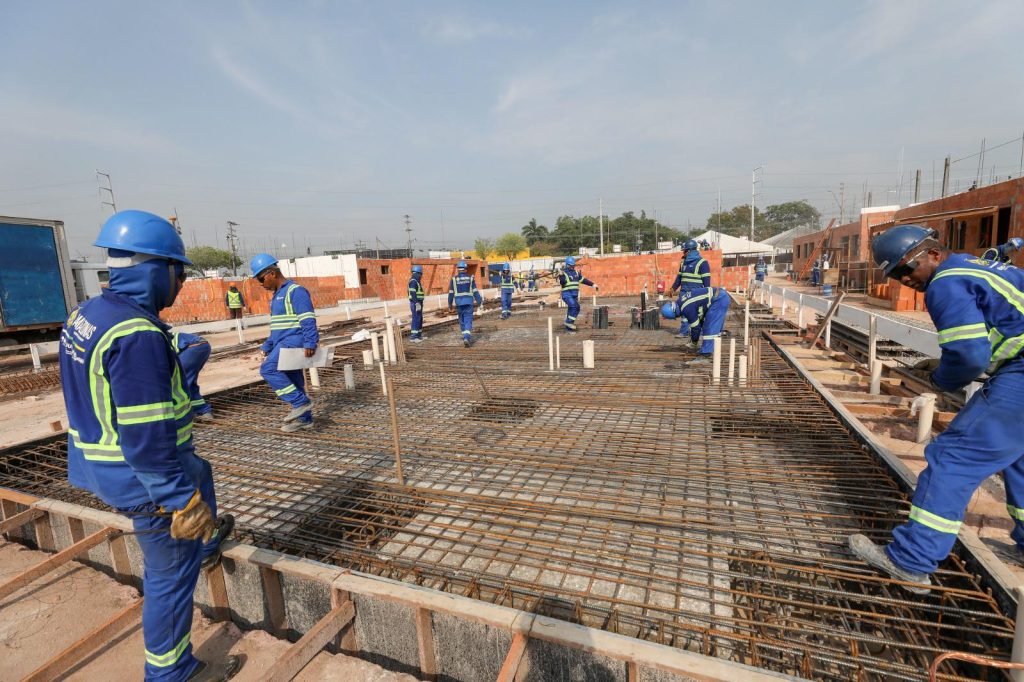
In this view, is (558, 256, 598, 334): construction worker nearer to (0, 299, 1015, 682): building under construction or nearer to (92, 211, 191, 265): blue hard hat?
(0, 299, 1015, 682): building under construction

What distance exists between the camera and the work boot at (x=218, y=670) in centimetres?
204

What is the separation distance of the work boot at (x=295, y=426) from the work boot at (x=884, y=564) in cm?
448

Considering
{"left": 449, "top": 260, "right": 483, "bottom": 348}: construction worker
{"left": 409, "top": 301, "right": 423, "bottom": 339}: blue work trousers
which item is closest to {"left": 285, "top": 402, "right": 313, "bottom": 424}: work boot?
{"left": 449, "top": 260, "right": 483, "bottom": 348}: construction worker

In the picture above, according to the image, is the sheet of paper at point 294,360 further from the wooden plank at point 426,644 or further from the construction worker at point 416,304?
the construction worker at point 416,304

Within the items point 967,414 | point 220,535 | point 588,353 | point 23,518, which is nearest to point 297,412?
point 23,518

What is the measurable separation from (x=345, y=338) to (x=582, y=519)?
35.2ft

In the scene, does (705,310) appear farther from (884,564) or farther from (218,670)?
(218,670)

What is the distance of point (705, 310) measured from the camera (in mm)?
7047

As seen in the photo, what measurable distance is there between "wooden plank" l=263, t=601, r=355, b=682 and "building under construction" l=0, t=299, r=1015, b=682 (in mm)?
16

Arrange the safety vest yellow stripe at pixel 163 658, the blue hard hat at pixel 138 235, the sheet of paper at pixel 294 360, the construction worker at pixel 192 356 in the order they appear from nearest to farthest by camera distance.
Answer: the blue hard hat at pixel 138 235 → the safety vest yellow stripe at pixel 163 658 → the construction worker at pixel 192 356 → the sheet of paper at pixel 294 360

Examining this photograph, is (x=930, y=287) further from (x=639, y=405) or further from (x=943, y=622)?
(x=639, y=405)

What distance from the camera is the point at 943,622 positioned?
2119mm

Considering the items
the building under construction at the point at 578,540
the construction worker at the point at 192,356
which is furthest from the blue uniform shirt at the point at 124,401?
the building under construction at the point at 578,540

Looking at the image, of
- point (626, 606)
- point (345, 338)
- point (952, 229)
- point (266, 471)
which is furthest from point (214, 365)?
point (952, 229)
